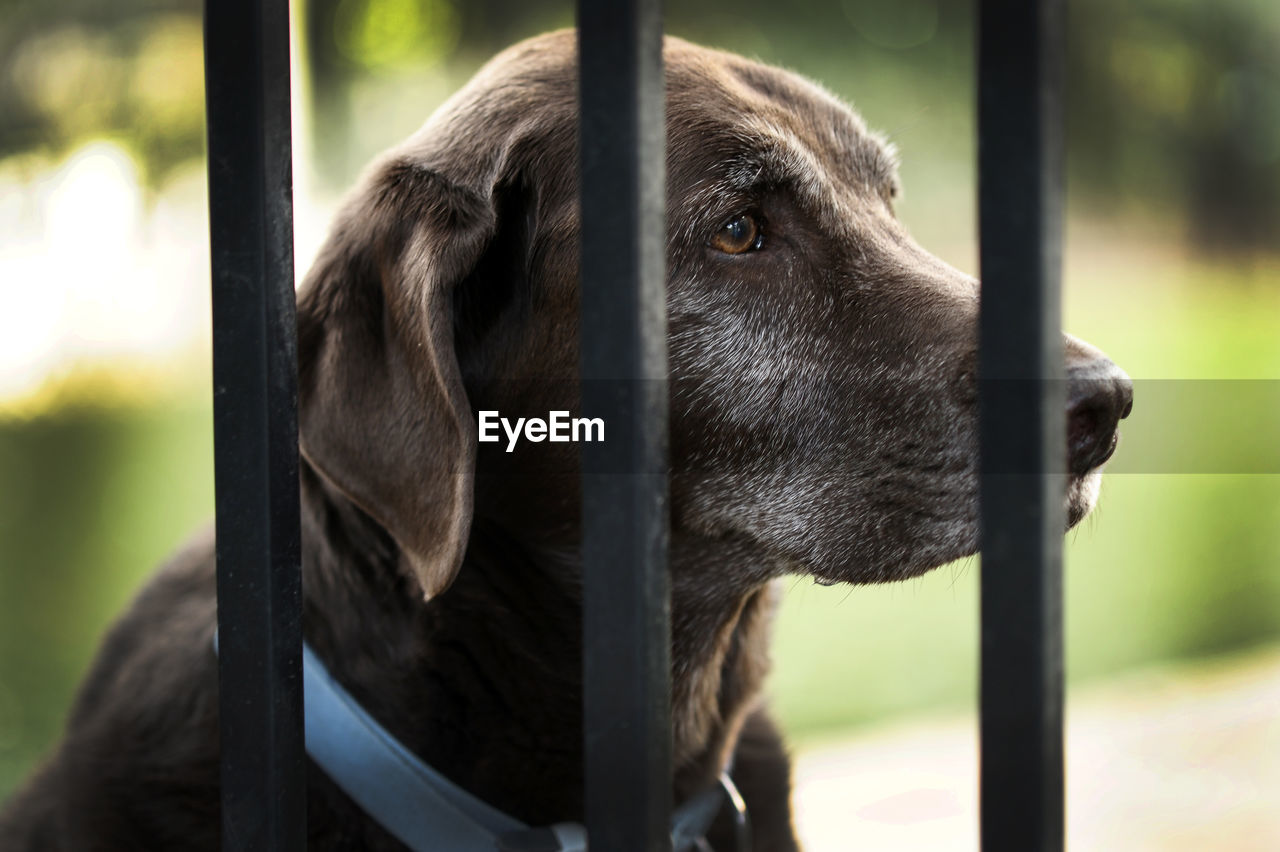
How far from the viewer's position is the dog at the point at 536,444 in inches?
71.5

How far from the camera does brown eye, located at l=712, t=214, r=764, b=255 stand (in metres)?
1.99

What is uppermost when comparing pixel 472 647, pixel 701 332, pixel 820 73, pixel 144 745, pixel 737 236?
pixel 820 73

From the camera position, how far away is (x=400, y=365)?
1.80 m

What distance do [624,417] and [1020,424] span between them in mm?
351

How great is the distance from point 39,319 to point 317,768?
330 cm

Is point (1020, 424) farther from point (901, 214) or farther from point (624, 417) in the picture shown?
point (901, 214)

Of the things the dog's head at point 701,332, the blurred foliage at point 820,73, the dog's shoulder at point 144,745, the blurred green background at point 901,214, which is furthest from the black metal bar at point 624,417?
the blurred foliage at point 820,73

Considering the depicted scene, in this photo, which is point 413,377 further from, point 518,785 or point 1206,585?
point 1206,585

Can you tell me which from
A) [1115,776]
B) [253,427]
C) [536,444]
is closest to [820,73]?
[1115,776]

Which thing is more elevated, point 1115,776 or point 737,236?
point 737,236

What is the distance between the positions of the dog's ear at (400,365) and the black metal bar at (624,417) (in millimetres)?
636

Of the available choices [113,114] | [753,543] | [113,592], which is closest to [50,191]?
[113,114]

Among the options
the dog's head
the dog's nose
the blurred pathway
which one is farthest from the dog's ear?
the blurred pathway

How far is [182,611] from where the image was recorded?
7.21 feet
